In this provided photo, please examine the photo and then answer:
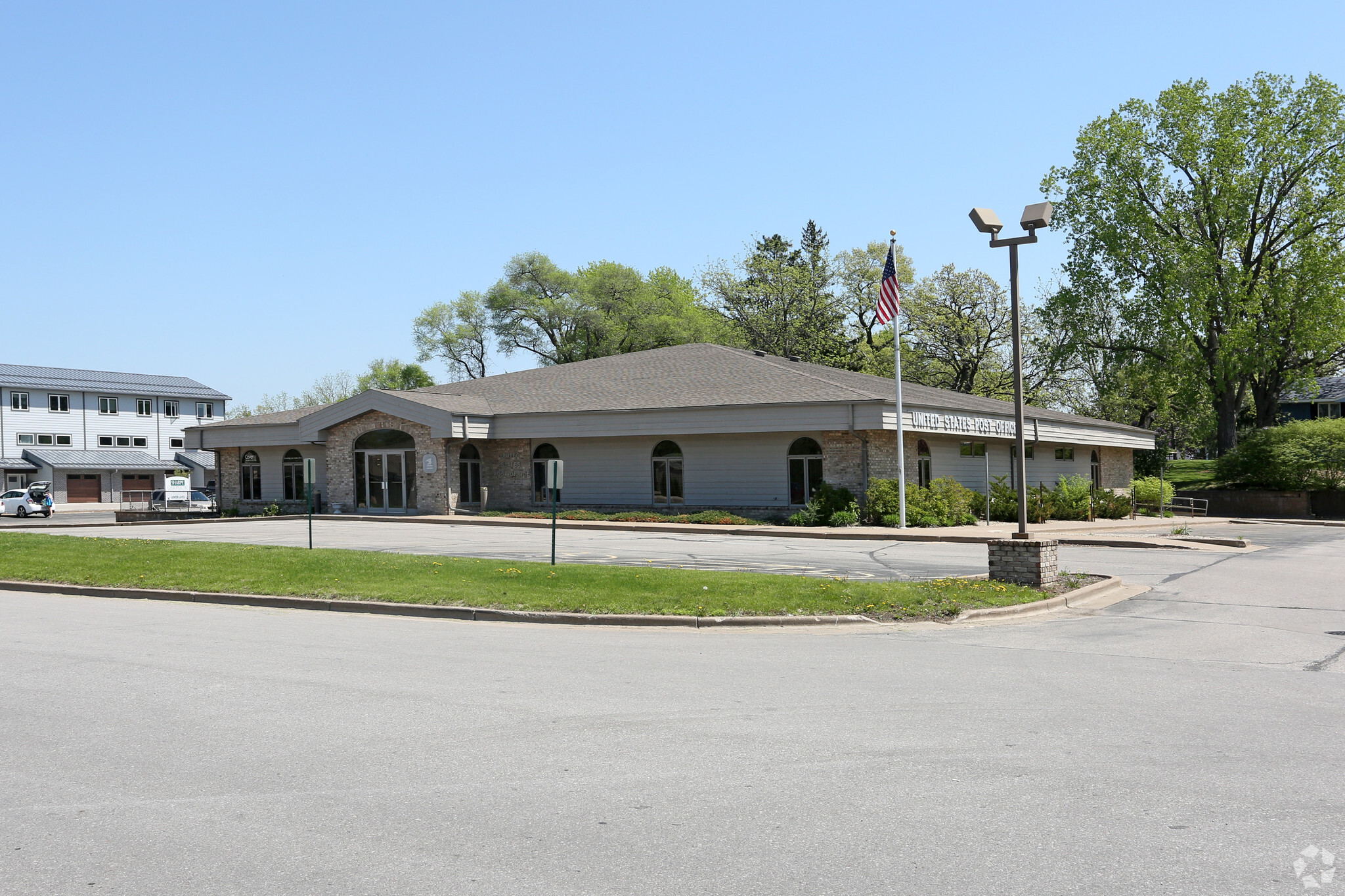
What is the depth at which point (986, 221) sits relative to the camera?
16.0 metres

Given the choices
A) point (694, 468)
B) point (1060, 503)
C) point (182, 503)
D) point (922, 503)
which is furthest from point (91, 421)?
point (1060, 503)

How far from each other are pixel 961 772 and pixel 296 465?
39800mm

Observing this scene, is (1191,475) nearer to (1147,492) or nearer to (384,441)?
(1147,492)

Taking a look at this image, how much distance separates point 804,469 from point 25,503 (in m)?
46.3

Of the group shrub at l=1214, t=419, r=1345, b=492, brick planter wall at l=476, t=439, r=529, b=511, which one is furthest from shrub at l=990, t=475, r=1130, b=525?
brick planter wall at l=476, t=439, r=529, b=511

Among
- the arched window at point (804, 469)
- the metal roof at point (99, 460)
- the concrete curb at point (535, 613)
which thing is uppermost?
the metal roof at point (99, 460)

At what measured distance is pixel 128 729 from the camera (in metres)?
7.16

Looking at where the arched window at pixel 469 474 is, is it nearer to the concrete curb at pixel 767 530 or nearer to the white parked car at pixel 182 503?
the concrete curb at pixel 767 530

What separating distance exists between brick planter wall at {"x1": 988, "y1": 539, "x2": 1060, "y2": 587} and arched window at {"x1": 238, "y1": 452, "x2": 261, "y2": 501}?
35.0m

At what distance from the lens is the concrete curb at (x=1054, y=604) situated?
1339cm

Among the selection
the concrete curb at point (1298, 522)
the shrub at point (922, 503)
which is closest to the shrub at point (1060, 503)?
the shrub at point (922, 503)

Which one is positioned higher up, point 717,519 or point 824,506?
point 824,506

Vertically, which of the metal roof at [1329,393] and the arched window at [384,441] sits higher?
the metal roof at [1329,393]

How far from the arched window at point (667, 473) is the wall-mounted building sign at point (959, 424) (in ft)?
26.8
